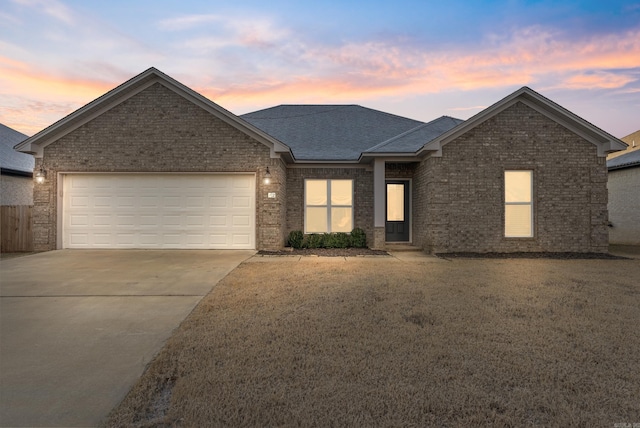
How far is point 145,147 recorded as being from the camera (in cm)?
1092

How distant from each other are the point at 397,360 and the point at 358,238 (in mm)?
9407

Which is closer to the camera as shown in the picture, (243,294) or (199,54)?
(243,294)

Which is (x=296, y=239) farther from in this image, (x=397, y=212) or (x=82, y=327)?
(x=82, y=327)

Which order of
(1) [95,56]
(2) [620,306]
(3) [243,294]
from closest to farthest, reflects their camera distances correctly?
(2) [620,306]
(3) [243,294]
(1) [95,56]

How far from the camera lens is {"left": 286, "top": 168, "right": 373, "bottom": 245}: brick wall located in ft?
42.1

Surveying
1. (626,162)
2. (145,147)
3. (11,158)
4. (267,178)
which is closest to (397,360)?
(267,178)

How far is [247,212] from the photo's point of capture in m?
11.3

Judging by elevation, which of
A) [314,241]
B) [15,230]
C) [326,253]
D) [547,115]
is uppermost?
[547,115]

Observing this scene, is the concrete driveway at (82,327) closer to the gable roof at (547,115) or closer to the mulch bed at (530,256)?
the mulch bed at (530,256)

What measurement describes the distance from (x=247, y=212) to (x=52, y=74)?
31.7 ft

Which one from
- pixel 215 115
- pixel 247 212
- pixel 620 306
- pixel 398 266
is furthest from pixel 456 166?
pixel 215 115

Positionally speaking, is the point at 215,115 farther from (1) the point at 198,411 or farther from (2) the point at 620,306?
(2) the point at 620,306

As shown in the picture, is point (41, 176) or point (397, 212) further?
point (397, 212)

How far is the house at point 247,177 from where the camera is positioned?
10.6 m
